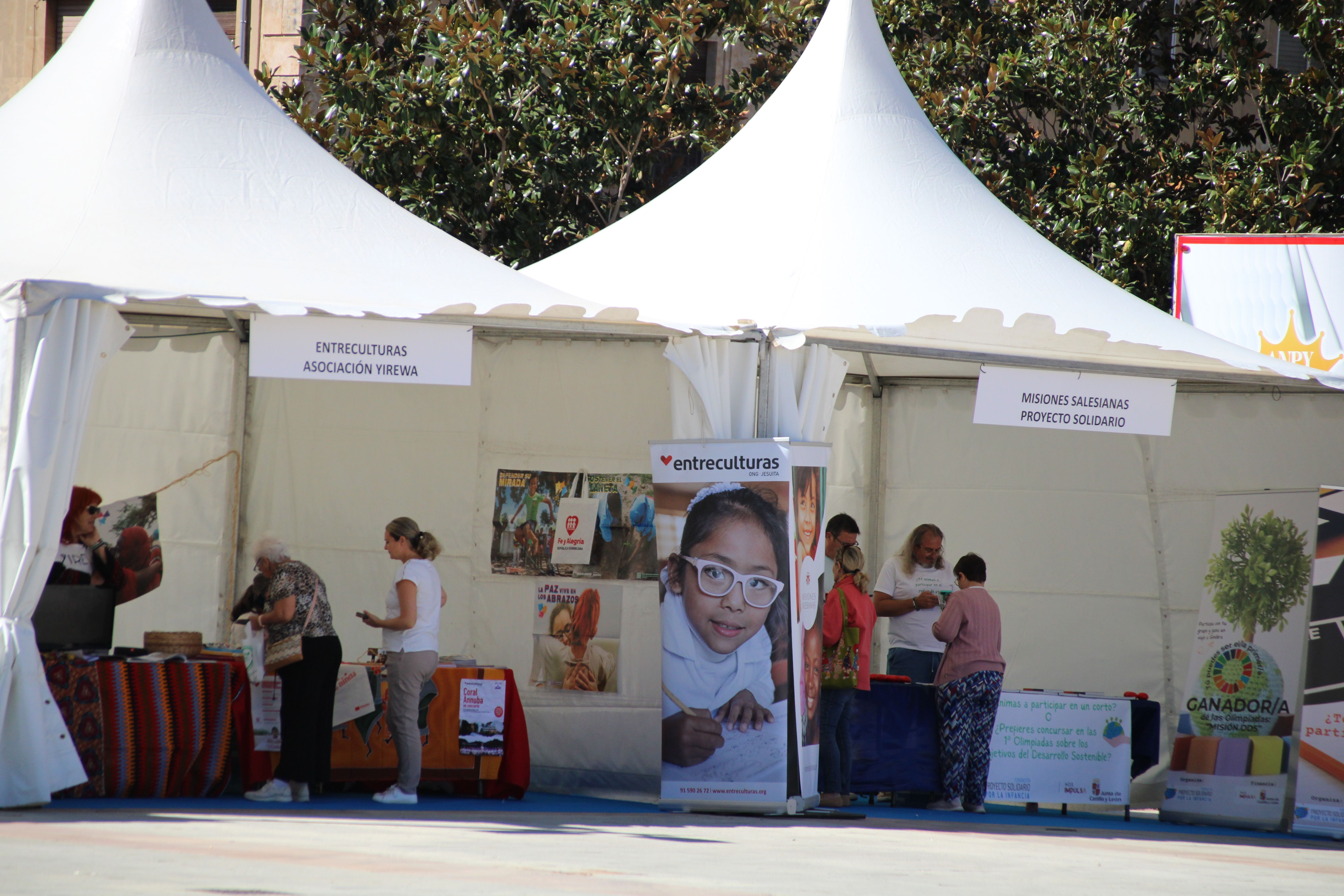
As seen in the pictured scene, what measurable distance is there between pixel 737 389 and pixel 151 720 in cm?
312

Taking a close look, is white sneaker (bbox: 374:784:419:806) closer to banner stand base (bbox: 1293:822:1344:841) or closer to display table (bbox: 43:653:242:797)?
display table (bbox: 43:653:242:797)

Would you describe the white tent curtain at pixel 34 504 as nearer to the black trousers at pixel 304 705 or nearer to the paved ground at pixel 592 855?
the paved ground at pixel 592 855

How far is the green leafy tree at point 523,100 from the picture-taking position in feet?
41.2

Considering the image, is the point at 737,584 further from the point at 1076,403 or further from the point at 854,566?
the point at 1076,403

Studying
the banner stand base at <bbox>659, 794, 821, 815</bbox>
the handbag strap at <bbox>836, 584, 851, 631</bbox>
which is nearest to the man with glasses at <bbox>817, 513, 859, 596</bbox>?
the handbag strap at <bbox>836, 584, 851, 631</bbox>

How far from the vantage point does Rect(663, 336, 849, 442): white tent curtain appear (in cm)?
743

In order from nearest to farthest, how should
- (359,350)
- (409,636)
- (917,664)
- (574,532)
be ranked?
(359,350) < (409,636) < (574,532) < (917,664)

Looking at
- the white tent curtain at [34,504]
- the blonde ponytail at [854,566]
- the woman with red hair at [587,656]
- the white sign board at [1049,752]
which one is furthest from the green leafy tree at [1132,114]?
the white tent curtain at [34,504]

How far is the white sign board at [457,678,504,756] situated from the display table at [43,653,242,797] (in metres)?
1.12

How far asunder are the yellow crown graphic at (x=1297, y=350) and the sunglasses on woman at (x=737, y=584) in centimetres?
461

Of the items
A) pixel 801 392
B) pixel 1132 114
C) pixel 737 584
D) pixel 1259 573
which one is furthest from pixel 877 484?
pixel 1132 114

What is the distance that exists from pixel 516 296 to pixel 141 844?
2.95 m

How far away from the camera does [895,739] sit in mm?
8453

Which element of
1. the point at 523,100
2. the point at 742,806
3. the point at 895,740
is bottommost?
the point at 742,806
